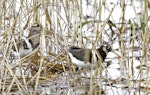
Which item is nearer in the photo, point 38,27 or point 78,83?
point 78,83

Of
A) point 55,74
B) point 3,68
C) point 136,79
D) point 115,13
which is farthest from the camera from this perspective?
point 115,13

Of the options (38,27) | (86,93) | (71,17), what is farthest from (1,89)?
(71,17)

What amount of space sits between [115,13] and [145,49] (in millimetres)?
4035

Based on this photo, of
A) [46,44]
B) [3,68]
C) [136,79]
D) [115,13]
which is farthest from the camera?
[115,13]

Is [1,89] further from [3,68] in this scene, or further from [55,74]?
[55,74]

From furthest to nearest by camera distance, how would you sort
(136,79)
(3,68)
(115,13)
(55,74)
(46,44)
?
(115,13) → (46,44) → (55,74) → (136,79) → (3,68)

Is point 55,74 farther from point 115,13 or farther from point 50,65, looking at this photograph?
point 115,13

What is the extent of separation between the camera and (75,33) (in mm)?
6883

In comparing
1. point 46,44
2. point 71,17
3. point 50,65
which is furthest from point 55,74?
point 71,17

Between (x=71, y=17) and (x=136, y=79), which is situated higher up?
(x=71, y=17)

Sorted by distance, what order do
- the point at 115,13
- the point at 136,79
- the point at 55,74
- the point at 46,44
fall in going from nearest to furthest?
the point at 136,79
the point at 55,74
the point at 46,44
the point at 115,13

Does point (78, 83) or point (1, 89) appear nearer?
point (1, 89)

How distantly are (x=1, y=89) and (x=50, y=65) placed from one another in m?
1.20

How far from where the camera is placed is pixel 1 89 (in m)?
5.48
